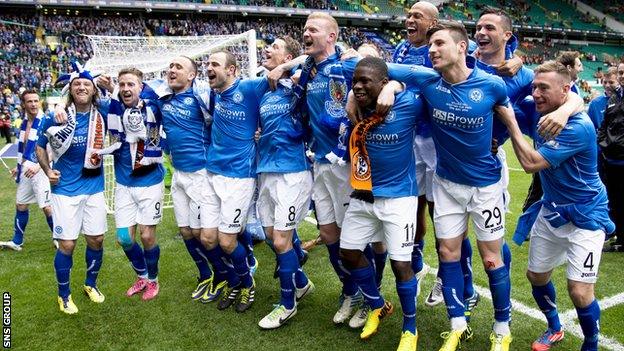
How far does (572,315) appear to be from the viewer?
4.90 meters

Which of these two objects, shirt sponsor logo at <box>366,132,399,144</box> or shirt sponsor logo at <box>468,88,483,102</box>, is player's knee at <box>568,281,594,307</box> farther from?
shirt sponsor logo at <box>366,132,399,144</box>

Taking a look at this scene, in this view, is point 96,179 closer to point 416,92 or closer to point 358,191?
point 358,191

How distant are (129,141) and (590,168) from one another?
4.17 metres

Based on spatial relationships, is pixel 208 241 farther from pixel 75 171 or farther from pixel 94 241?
pixel 75 171

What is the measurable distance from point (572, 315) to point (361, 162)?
2.72 m

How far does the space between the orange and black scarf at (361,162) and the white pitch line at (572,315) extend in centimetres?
221

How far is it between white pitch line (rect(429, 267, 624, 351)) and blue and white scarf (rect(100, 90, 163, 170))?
377 cm

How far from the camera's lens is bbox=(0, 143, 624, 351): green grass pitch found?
4441mm

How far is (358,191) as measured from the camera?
401 cm

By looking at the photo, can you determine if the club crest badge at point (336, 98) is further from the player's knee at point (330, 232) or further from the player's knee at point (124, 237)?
the player's knee at point (124, 237)

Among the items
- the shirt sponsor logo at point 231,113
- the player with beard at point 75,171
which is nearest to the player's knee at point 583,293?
the shirt sponsor logo at point 231,113

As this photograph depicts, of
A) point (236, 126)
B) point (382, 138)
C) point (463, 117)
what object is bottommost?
point (236, 126)

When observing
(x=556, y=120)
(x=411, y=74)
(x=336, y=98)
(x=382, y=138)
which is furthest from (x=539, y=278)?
(x=336, y=98)
